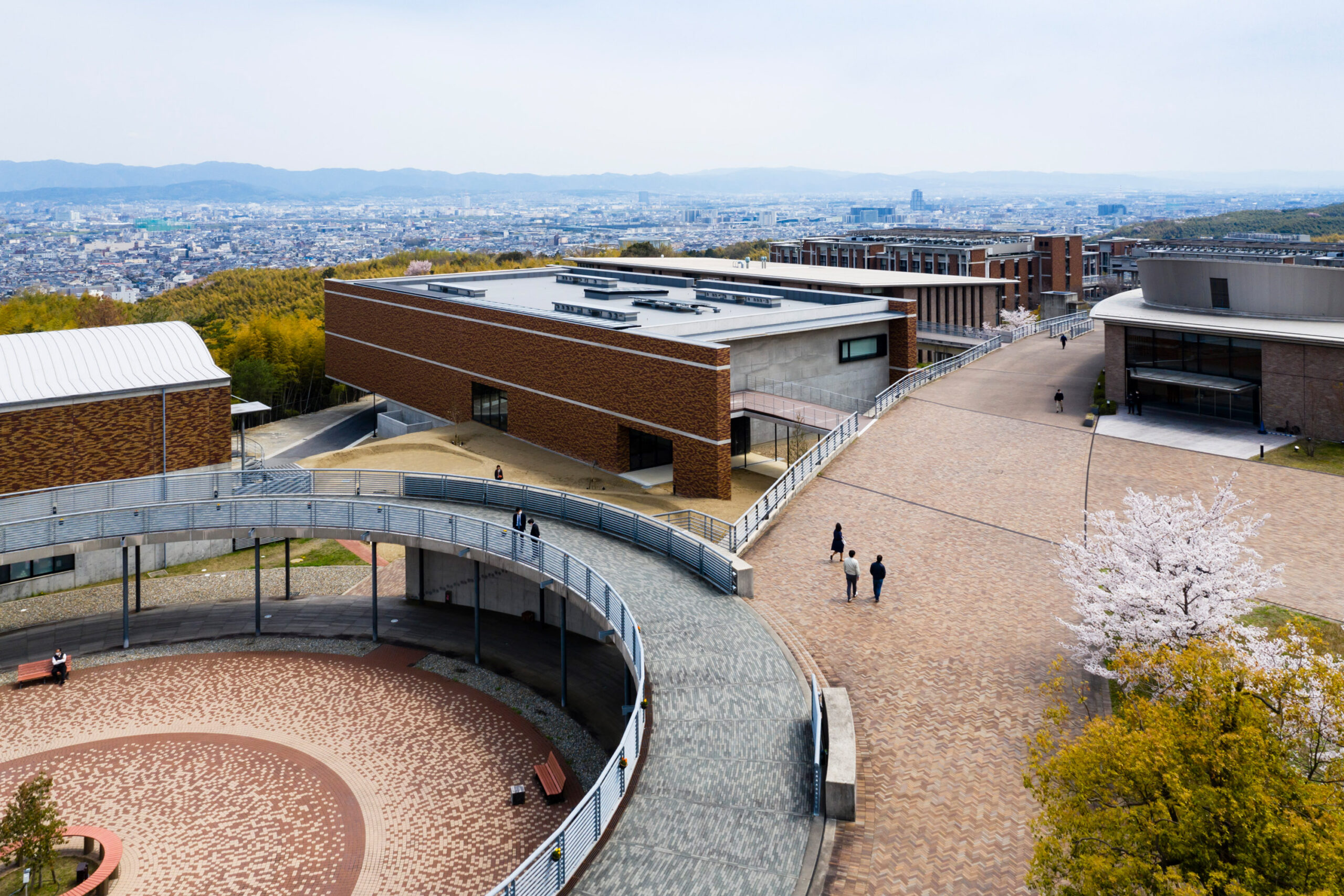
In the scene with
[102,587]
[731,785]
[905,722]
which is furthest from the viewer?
[102,587]

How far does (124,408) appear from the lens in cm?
3509

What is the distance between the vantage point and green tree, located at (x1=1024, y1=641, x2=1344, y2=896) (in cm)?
885

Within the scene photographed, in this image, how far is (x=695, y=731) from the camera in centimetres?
1567

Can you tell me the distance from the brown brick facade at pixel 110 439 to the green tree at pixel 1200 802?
1349 inches

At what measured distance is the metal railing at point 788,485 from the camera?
2672 cm

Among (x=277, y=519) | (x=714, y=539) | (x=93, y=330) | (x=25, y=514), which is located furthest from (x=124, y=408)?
(x=714, y=539)

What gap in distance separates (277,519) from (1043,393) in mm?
32593

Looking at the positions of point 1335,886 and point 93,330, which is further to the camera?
point 93,330

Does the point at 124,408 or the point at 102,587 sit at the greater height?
the point at 124,408

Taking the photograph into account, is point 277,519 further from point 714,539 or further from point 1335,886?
point 1335,886

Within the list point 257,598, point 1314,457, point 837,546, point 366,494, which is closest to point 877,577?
point 837,546

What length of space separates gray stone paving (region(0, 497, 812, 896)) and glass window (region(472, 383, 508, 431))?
22485 millimetres

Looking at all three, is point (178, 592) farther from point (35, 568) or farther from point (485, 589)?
point (485, 589)

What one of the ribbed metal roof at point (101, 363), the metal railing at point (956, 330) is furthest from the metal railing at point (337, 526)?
the metal railing at point (956, 330)
